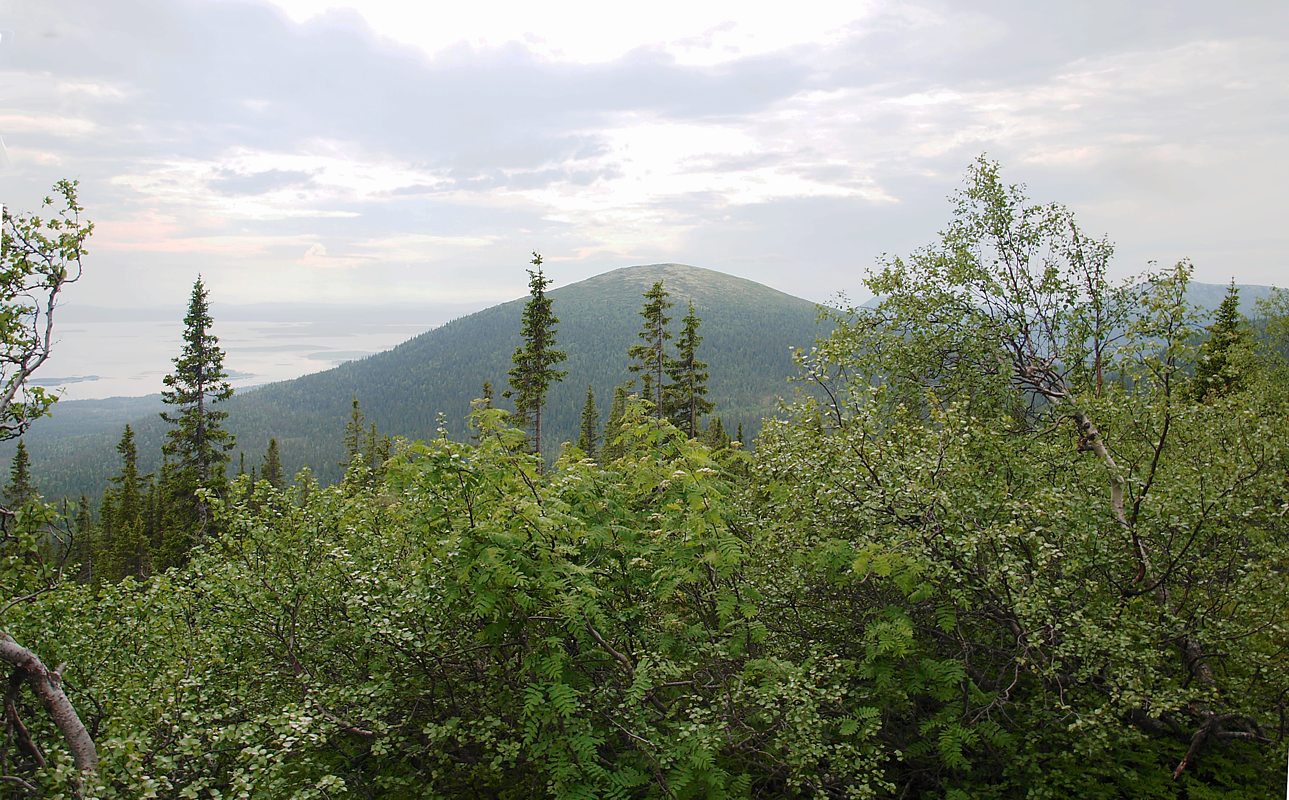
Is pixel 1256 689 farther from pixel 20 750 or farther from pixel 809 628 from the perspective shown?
pixel 20 750

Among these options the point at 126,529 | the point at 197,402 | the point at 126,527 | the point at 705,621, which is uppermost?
the point at 197,402

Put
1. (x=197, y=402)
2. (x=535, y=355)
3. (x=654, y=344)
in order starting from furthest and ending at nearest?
(x=654, y=344) < (x=535, y=355) < (x=197, y=402)

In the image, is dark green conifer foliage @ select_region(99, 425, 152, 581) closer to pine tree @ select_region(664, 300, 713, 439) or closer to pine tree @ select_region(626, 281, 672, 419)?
pine tree @ select_region(626, 281, 672, 419)

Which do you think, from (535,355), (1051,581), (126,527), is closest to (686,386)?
(535,355)

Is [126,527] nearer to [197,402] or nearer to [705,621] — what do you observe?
[197,402]

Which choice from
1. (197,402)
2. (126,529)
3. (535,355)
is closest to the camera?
(197,402)

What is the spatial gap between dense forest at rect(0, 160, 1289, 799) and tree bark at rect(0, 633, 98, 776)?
0.03m

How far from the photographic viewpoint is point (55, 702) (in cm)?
546

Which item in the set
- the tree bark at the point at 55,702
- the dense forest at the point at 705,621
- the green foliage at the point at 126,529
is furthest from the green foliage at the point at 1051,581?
the green foliage at the point at 126,529

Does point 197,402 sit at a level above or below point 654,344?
below

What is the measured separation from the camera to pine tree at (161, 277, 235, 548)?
34875 mm

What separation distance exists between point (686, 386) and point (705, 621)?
3785 cm

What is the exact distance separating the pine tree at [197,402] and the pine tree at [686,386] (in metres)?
26.7

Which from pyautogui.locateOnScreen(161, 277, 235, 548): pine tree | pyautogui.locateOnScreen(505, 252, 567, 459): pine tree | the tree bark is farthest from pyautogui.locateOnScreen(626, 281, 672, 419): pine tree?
the tree bark
